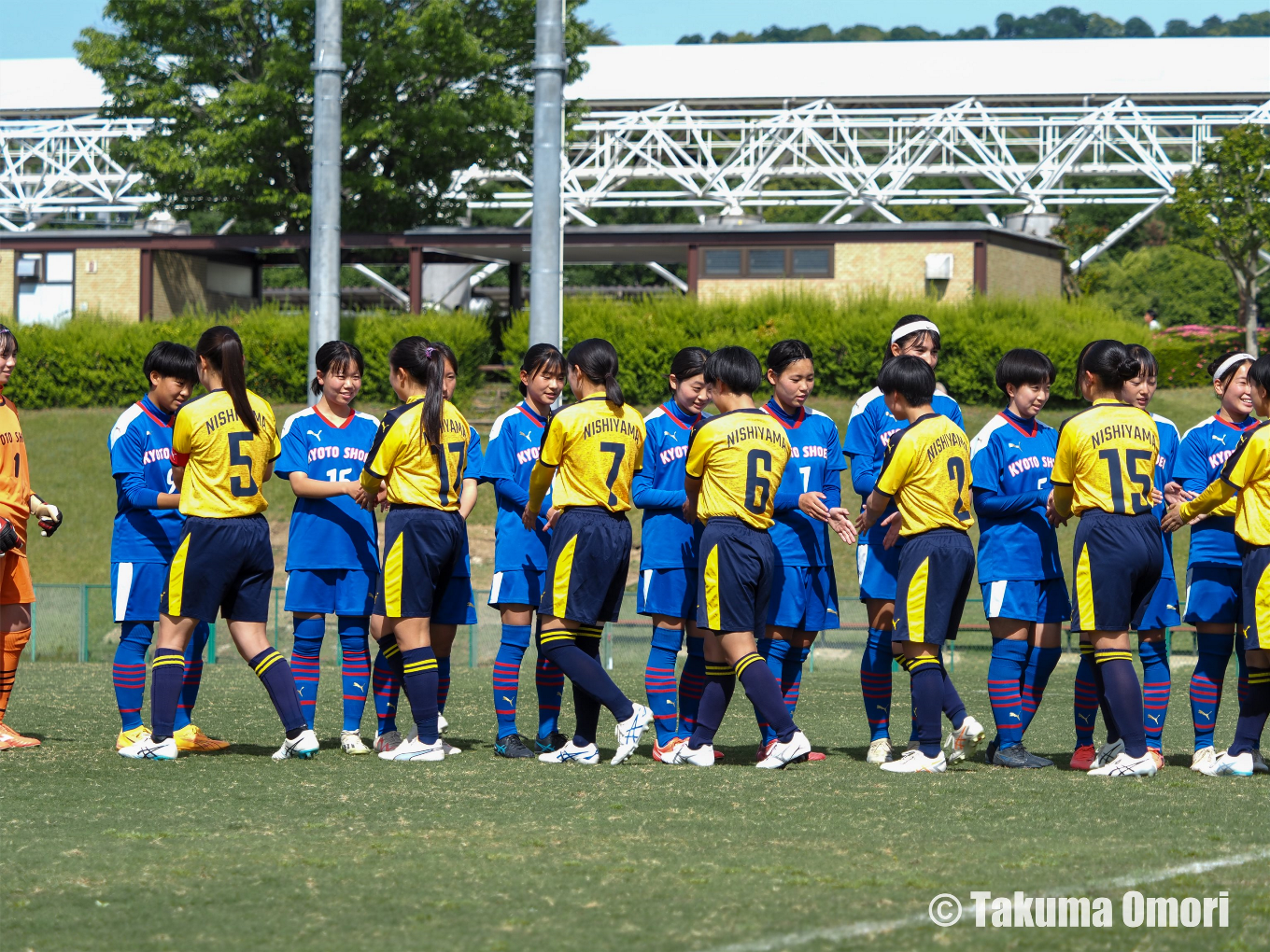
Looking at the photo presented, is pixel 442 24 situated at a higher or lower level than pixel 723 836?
higher

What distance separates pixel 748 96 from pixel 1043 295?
62.0 feet

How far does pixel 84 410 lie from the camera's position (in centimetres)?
3005

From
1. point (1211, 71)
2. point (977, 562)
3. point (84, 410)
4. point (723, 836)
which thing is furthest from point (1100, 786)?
point (1211, 71)

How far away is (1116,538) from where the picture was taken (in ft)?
22.2

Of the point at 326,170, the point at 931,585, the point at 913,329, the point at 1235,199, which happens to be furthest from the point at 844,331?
the point at 931,585

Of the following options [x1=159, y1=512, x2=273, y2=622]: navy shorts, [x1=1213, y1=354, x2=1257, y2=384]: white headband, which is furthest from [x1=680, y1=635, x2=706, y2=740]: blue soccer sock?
[x1=1213, y1=354, x2=1257, y2=384]: white headband

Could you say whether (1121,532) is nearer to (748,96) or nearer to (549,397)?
(549,397)

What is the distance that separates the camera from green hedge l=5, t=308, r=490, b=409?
1139 inches

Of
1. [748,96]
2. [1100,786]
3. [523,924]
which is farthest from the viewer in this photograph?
[748,96]

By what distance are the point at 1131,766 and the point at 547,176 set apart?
10661mm

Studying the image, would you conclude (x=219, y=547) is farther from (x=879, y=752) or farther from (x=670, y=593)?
(x=879, y=752)

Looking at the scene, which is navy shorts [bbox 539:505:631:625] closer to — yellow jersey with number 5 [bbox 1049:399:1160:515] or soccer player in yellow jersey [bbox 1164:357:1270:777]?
yellow jersey with number 5 [bbox 1049:399:1160:515]

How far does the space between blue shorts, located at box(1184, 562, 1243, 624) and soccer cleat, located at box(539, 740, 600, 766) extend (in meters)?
3.08

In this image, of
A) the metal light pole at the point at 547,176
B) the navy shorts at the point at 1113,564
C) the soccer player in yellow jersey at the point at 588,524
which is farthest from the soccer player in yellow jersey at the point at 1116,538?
the metal light pole at the point at 547,176
